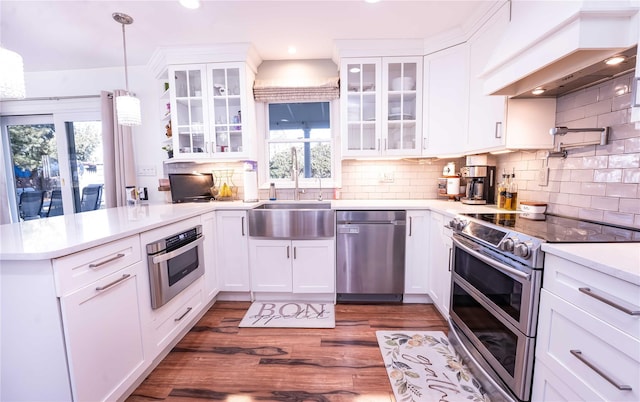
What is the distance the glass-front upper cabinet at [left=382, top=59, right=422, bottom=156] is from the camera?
98.5 inches

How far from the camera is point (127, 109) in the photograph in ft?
A: 6.16

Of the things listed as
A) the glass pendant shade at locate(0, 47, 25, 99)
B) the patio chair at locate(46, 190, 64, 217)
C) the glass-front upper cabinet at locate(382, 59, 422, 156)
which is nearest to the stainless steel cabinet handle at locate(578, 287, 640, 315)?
the glass-front upper cabinet at locate(382, 59, 422, 156)

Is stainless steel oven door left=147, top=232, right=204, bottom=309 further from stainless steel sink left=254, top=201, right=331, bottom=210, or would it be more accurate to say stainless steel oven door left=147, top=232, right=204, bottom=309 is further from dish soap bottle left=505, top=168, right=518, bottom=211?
dish soap bottle left=505, top=168, right=518, bottom=211

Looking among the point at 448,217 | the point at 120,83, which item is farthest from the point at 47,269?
the point at 120,83

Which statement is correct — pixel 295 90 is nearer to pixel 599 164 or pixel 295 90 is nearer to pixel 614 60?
pixel 614 60

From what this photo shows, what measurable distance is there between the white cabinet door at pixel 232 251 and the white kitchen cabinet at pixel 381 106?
1276 mm

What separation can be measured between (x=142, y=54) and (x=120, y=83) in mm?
622

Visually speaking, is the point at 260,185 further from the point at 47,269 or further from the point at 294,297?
the point at 47,269

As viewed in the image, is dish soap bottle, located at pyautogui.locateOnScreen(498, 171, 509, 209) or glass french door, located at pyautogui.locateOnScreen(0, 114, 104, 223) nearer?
dish soap bottle, located at pyautogui.locateOnScreen(498, 171, 509, 209)

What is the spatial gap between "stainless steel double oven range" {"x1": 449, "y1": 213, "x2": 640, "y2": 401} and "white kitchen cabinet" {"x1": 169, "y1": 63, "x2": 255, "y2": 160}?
2.21m

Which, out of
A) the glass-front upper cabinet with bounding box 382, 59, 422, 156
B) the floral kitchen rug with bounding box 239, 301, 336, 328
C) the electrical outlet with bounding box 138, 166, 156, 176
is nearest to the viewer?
the floral kitchen rug with bounding box 239, 301, 336, 328

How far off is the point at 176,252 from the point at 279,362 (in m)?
1.00

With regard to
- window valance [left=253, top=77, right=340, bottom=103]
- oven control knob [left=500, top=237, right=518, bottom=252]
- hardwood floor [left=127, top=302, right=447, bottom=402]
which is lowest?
hardwood floor [left=127, top=302, right=447, bottom=402]

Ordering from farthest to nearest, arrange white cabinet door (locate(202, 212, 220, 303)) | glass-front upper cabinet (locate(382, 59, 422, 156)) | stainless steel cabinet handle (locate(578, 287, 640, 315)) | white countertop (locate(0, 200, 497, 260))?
1. glass-front upper cabinet (locate(382, 59, 422, 156))
2. white cabinet door (locate(202, 212, 220, 303))
3. white countertop (locate(0, 200, 497, 260))
4. stainless steel cabinet handle (locate(578, 287, 640, 315))
